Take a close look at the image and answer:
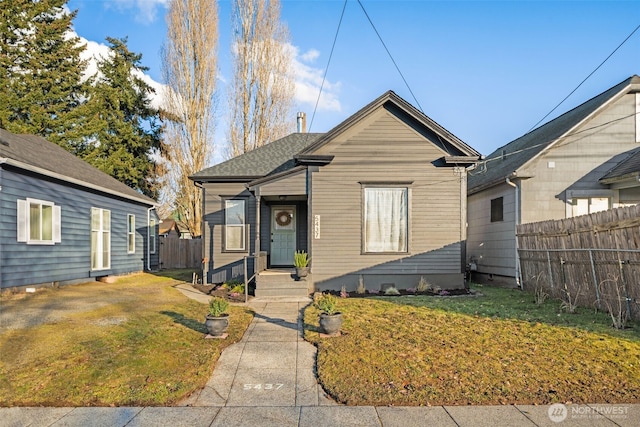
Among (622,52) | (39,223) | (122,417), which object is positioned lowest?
(122,417)

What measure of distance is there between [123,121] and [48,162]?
606 inches

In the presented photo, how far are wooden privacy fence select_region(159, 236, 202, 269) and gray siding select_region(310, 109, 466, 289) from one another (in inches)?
524

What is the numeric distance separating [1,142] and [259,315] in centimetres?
888

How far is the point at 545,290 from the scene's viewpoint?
9992 mm

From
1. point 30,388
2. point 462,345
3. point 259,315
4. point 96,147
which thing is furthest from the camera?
point 96,147

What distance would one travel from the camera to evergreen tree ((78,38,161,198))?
25047 mm

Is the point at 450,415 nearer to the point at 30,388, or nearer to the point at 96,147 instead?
the point at 30,388

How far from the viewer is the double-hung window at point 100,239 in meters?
13.9

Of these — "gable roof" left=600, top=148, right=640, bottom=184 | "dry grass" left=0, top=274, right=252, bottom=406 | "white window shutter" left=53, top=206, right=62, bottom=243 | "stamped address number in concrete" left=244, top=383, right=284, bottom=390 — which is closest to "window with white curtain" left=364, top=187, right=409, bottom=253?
"dry grass" left=0, top=274, right=252, bottom=406

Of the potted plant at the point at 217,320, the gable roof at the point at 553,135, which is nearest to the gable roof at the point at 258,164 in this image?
the gable roof at the point at 553,135

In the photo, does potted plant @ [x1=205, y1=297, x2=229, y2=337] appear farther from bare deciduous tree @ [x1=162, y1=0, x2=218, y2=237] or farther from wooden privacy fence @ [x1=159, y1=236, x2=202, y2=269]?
bare deciduous tree @ [x1=162, y1=0, x2=218, y2=237]

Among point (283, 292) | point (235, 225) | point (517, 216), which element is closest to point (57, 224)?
point (235, 225)

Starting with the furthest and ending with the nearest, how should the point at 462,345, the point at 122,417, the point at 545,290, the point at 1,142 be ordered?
the point at 1,142 < the point at 545,290 < the point at 462,345 < the point at 122,417

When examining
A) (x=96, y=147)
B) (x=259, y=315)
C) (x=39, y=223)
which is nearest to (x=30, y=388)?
(x=259, y=315)
